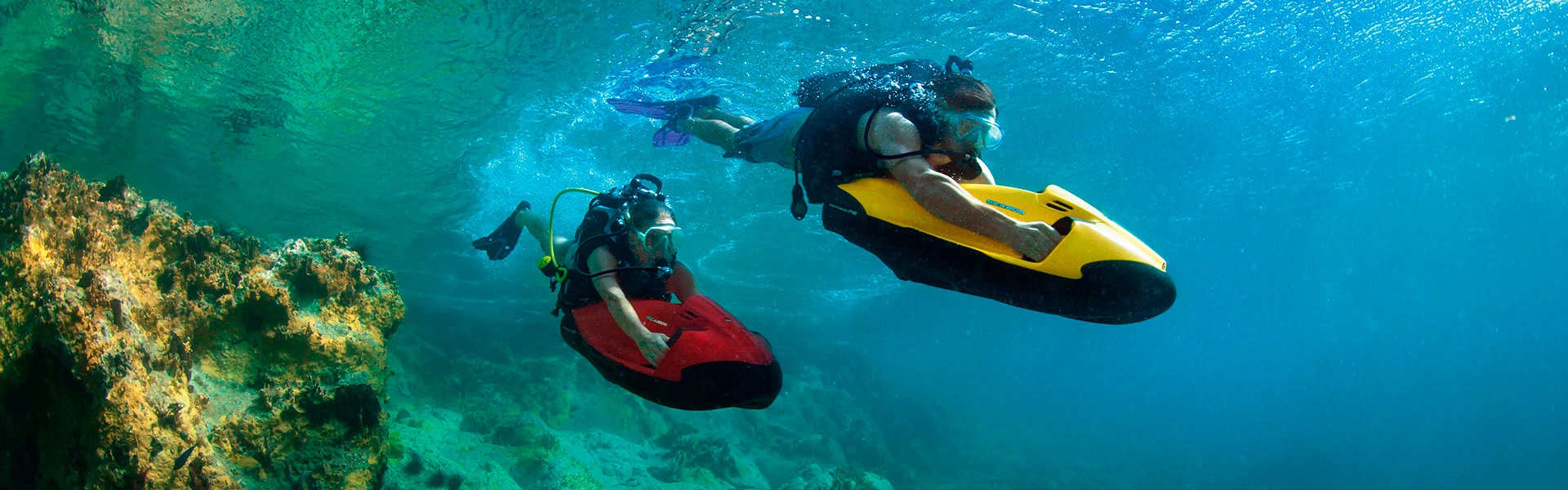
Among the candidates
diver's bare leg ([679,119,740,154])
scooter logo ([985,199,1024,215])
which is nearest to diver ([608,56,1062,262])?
scooter logo ([985,199,1024,215])

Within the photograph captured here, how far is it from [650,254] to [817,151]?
1.42 m

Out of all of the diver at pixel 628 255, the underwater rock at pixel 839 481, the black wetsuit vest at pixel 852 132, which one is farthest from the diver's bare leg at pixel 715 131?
the underwater rock at pixel 839 481

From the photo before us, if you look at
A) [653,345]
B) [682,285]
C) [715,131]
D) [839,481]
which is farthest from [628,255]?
[839,481]

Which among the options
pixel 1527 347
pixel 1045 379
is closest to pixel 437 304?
pixel 1045 379

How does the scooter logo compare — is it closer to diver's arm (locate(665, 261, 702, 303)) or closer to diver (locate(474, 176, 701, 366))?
diver (locate(474, 176, 701, 366))

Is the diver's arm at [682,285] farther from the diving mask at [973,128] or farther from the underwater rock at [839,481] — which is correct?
the underwater rock at [839,481]

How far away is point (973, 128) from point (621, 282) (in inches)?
91.6

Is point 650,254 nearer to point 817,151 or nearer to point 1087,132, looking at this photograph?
point 817,151

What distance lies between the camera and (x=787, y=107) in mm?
11039

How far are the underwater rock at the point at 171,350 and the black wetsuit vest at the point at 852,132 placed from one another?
10.8ft

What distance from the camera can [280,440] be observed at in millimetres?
3443

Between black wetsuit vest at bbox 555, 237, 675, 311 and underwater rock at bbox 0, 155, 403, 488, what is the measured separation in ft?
5.00

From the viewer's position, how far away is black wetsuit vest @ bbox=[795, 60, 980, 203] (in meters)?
2.80

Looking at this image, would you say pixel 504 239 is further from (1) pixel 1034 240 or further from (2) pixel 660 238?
(1) pixel 1034 240
